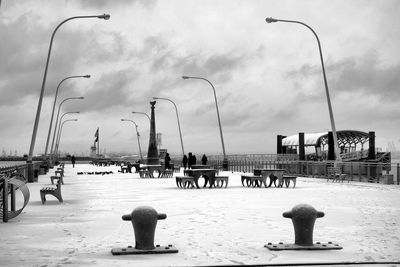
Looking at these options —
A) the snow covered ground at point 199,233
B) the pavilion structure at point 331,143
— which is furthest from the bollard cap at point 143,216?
the pavilion structure at point 331,143

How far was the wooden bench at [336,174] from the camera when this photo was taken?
103 ft

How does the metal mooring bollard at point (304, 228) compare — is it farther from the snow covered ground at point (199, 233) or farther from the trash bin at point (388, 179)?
the trash bin at point (388, 179)

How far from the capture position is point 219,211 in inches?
578

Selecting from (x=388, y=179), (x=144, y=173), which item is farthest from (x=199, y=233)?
(x=144, y=173)

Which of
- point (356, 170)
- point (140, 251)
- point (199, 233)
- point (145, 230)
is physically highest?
point (356, 170)

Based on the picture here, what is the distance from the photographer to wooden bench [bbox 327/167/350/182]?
31.5 meters

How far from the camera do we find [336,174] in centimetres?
3141

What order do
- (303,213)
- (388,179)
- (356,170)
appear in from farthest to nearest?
1. (356,170)
2. (388,179)
3. (303,213)

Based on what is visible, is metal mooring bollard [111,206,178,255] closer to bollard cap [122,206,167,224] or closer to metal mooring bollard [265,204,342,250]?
bollard cap [122,206,167,224]

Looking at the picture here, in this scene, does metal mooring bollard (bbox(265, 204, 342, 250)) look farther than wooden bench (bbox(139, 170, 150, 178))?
No

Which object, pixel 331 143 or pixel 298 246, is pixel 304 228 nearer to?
pixel 298 246

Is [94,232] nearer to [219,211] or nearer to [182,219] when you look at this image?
[182,219]

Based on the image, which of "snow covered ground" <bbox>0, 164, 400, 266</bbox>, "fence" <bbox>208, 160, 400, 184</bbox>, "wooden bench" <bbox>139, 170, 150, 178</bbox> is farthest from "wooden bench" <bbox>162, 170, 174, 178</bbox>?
"snow covered ground" <bbox>0, 164, 400, 266</bbox>

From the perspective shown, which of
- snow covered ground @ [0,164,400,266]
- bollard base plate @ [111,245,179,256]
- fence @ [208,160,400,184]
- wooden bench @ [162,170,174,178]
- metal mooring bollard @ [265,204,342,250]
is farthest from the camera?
wooden bench @ [162,170,174,178]
